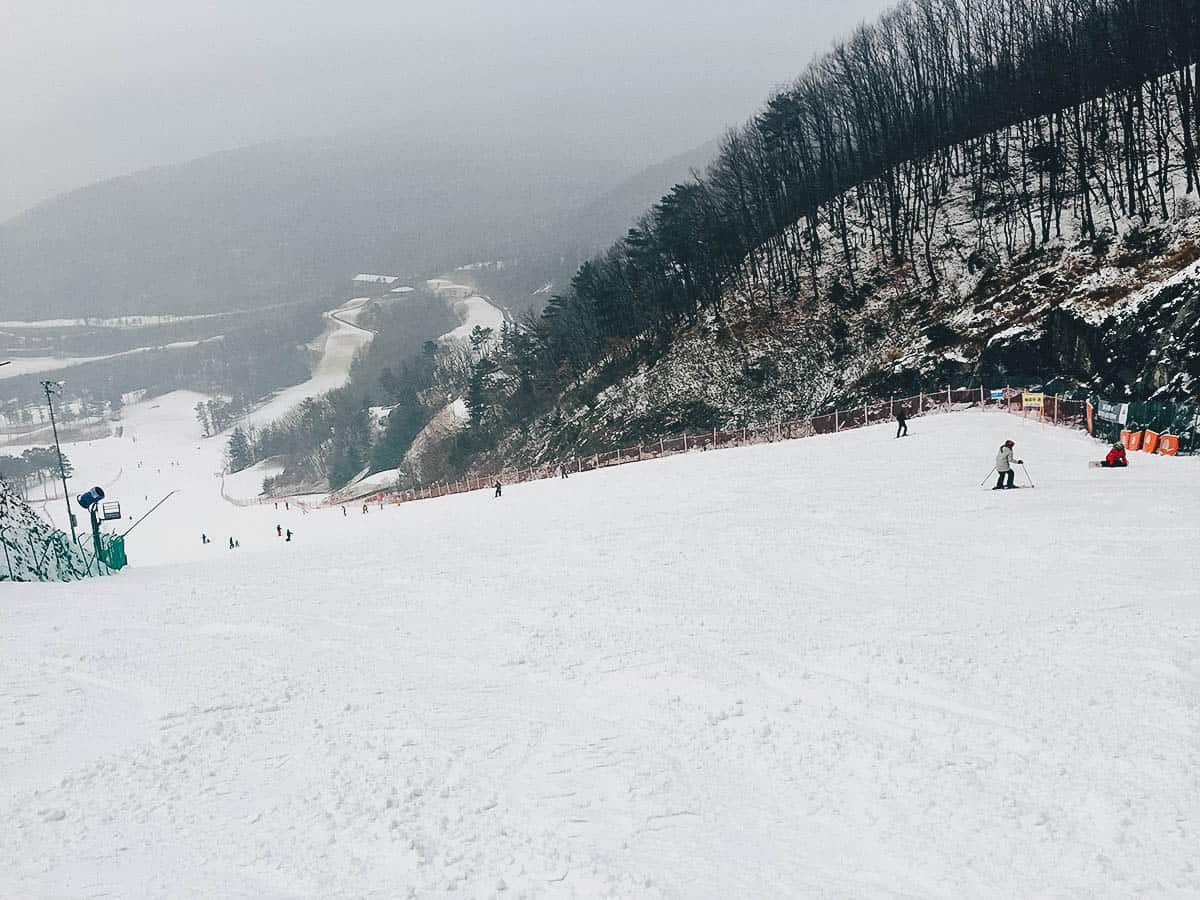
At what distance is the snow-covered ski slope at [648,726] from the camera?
5.85 metres

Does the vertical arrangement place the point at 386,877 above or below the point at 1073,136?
below

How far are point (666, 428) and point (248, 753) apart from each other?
57581 mm

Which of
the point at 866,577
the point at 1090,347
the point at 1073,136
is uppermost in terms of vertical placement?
the point at 1073,136

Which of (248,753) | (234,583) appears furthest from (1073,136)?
(248,753)

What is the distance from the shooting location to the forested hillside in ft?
154

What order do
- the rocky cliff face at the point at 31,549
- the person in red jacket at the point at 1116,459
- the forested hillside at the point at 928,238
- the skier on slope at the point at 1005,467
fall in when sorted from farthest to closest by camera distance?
the forested hillside at the point at 928,238
the person in red jacket at the point at 1116,459
the skier on slope at the point at 1005,467
the rocky cliff face at the point at 31,549

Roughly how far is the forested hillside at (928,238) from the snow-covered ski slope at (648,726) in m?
35.2

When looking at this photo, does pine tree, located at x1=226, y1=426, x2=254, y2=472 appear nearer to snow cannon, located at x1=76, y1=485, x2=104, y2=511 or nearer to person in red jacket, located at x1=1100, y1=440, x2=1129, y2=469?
snow cannon, located at x1=76, y1=485, x2=104, y2=511

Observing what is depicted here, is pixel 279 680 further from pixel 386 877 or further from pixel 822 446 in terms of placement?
pixel 822 446

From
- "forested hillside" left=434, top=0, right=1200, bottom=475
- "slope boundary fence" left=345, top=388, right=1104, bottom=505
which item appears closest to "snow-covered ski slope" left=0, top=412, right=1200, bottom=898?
"slope boundary fence" left=345, top=388, right=1104, bottom=505

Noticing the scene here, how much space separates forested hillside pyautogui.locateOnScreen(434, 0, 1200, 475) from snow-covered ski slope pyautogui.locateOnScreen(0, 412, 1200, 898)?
115 ft

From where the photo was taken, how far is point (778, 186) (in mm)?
75250

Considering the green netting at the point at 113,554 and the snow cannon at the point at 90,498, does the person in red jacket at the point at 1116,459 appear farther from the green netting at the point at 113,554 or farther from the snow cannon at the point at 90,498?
the snow cannon at the point at 90,498

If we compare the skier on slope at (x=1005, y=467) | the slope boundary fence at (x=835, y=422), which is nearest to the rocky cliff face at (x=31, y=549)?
the skier on slope at (x=1005, y=467)
